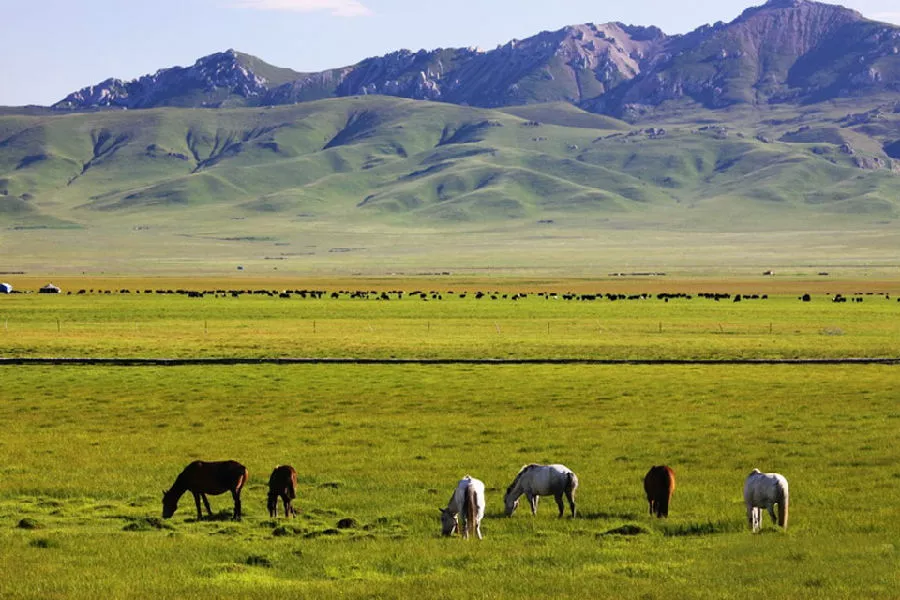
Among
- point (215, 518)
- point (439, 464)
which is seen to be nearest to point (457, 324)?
point (439, 464)

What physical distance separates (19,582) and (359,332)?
195 ft

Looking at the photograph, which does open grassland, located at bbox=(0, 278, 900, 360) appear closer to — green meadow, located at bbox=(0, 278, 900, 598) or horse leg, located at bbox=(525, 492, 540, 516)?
green meadow, located at bbox=(0, 278, 900, 598)

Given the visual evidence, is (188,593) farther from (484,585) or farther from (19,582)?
(484,585)

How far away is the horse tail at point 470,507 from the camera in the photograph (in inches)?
720

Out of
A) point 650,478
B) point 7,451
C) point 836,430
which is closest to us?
point 650,478

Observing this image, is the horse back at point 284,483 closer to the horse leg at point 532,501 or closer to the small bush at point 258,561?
the small bush at point 258,561

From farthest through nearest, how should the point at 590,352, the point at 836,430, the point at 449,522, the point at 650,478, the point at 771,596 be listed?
the point at 590,352 → the point at 836,430 → the point at 650,478 → the point at 449,522 → the point at 771,596

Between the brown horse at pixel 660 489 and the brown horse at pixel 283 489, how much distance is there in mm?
6229

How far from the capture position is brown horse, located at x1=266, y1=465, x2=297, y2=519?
20391 mm

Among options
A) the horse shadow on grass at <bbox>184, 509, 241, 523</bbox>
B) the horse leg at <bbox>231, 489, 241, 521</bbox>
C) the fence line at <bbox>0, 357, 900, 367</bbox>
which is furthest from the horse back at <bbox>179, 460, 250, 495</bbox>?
the fence line at <bbox>0, 357, 900, 367</bbox>

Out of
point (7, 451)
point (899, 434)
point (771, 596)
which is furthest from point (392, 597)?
point (899, 434)

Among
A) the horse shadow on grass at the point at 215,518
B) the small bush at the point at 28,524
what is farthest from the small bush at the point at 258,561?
the small bush at the point at 28,524

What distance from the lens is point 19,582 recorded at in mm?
16094

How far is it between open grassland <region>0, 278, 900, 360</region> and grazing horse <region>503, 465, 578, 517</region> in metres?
36.7
